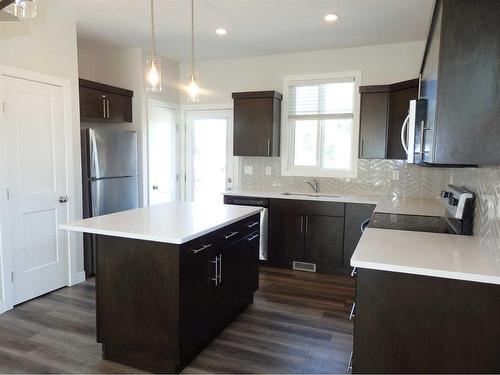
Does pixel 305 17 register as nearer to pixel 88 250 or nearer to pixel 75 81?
pixel 75 81

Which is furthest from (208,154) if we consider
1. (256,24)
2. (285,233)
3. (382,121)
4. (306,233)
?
(382,121)

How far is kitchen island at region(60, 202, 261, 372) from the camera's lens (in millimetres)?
2207

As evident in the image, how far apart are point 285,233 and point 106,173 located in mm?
2201

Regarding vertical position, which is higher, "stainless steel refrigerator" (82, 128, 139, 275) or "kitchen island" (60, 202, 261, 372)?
"stainless steel refrigerator" (82, 128, 139, 275)

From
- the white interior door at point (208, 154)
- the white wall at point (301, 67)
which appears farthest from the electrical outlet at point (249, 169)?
the white wall at point (301, 67)

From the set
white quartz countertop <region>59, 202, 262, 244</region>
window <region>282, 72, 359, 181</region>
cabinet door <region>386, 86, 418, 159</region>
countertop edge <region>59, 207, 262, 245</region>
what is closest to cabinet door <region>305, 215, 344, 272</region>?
window <region>282, 72, 359, 181</region>

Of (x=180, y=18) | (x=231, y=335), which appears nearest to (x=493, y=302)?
(x=231, y=335)

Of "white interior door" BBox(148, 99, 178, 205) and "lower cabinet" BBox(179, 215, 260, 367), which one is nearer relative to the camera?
"lower cabinet" BBox(179, 215, 260, 367)

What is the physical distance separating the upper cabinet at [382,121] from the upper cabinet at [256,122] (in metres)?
1.09

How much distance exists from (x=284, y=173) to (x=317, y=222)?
99 cm

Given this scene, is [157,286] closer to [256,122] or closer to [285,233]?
[285,233]

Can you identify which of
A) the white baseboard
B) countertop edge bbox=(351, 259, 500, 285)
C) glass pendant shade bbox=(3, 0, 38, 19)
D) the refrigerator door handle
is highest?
glass pendant shade bbox=(3, 0, 38, 19)

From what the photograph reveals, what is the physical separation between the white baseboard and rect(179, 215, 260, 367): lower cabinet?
→ 189cm

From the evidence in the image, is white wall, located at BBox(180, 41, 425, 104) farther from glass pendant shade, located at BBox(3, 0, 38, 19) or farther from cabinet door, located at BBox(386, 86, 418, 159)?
glass pendant shade, located at BBox(3, 0, 38, 19)
